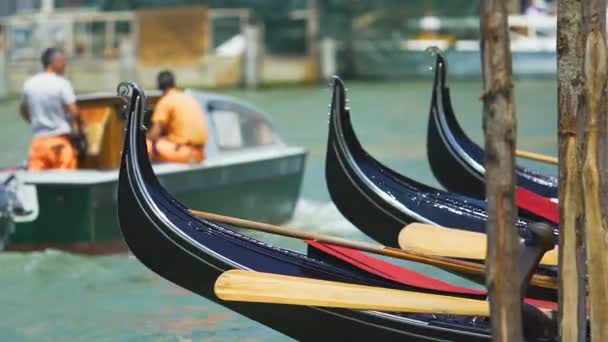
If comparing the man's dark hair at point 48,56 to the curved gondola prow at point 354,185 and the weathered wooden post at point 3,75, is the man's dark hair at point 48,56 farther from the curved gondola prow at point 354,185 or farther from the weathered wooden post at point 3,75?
the weathered wooden post at point 3,75

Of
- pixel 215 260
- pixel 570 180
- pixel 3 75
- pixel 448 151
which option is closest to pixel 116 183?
pixel 448 151

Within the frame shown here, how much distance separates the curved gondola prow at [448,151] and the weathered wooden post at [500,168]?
3.22 meters

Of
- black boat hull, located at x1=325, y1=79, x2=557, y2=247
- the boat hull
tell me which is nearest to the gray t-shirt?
the boat hull

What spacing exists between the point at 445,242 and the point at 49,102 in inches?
122

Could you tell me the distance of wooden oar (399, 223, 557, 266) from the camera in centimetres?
575

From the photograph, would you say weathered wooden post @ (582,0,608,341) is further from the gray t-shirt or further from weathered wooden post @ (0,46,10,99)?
weathered wooden post @ (0,46,10,99)

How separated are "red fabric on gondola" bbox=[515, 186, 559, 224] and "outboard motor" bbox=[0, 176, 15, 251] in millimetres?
2601

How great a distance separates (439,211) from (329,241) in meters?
1.23

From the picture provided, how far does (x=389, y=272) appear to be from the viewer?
205 inches

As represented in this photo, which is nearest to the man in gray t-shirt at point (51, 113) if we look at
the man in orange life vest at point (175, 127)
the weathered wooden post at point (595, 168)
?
the man in orange life vest at point (175, 127)

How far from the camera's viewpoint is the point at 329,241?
507cm

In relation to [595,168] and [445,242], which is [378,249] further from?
[595,168]

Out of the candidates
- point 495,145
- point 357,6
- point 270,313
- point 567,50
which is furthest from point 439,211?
point 357,6

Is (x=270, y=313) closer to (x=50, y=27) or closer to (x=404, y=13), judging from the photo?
(x=50, y=27)
